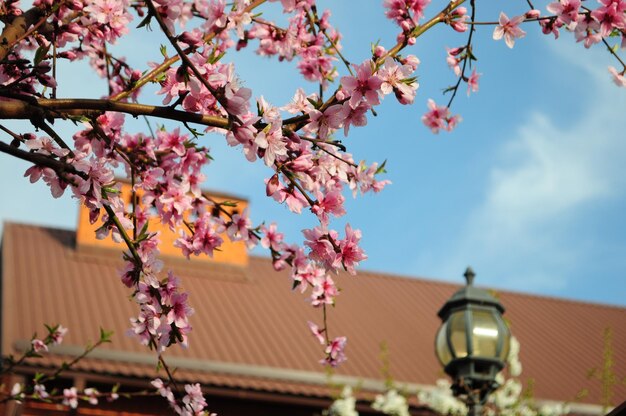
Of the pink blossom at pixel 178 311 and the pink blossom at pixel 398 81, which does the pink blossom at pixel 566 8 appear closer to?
the pink blossom at pixel 398 81

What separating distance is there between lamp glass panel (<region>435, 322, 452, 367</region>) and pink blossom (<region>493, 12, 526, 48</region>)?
3604 mm

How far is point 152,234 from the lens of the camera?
3.50 metres

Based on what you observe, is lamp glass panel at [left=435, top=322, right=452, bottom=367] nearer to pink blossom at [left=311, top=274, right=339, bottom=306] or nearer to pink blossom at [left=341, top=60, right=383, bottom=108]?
pink blossom at [left=311, top=274, right=339, bottom=306]


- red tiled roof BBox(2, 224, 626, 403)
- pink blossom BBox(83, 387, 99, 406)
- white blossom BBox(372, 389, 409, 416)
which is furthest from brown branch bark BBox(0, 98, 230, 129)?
white blossom BBox(372, 389, 409, 416)

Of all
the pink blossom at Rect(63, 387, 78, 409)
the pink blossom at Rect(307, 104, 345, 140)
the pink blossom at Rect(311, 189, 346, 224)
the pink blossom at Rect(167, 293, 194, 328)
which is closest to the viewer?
the pink blossom at Rect(307, 104, 345, 140)

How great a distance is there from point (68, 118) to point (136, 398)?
882cm

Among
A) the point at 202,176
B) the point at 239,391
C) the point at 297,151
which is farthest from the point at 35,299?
the point at 297,151

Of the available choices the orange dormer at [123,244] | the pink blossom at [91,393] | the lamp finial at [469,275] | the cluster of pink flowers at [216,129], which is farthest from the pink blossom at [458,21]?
the orange dormer at [123,244]

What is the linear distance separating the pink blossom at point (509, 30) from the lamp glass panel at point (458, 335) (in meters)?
3.48

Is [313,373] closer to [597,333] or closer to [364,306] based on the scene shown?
[364,306]

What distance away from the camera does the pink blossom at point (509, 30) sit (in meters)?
3.70

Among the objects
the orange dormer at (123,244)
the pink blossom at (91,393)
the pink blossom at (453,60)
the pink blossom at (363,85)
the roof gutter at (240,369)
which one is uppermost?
the orange dormer at (123,244)

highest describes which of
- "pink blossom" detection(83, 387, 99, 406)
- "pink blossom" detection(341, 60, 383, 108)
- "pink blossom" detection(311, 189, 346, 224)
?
"pink blossom" detection(83, 387, 99, 406)

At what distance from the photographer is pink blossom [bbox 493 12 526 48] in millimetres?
3699
